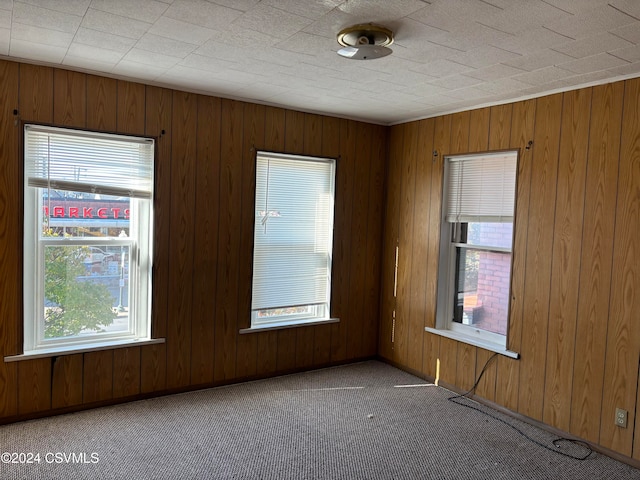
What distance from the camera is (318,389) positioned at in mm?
3990

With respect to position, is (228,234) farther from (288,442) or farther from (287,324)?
(288,442)

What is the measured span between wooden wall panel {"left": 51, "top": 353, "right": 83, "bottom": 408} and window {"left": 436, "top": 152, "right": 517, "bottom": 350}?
2.87 m

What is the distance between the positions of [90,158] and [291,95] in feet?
5.00

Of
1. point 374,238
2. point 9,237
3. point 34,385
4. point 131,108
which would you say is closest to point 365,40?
point 131,108

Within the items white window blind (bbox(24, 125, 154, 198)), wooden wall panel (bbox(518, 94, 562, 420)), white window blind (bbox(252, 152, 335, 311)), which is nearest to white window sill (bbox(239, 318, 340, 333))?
white window blind (bbox(252, 152, 335, 311))

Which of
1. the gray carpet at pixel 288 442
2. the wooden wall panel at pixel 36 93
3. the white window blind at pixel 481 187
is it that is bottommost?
the gray carpet at pixel 288 442

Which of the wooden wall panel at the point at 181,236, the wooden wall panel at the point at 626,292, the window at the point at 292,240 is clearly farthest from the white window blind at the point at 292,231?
the wooden wall panel at the point at 626,292

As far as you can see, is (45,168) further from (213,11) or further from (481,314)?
(481,314)

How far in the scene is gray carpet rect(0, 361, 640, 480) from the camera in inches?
107

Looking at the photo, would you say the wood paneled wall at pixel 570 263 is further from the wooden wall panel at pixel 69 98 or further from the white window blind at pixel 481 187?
the wooden wall panel at pixel 69 98

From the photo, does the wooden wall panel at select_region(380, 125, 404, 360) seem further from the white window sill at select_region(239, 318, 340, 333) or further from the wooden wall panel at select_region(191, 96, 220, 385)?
the wooden wall panel at select_region(191, 96, 220, 385)

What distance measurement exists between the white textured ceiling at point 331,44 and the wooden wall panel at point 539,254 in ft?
0.97

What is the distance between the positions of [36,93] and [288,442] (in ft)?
8.99

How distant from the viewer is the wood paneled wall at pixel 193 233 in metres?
3.11
